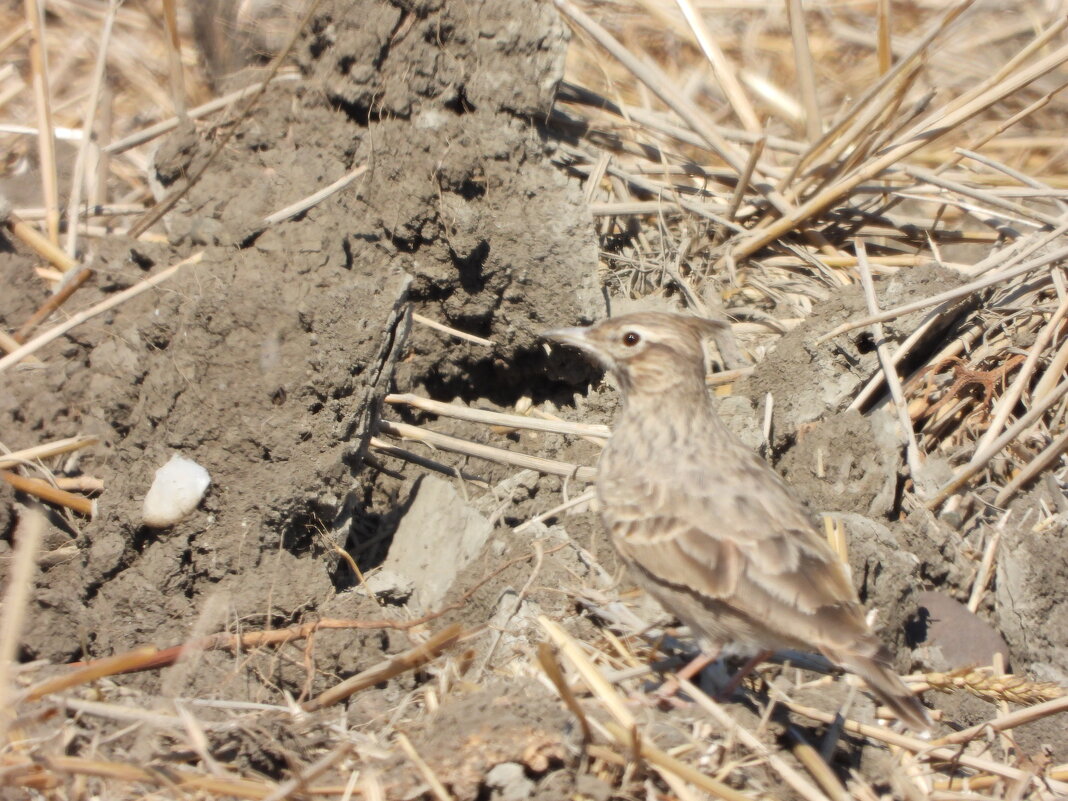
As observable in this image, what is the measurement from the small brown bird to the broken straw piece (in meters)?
1.49

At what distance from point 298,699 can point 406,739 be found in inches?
23.3

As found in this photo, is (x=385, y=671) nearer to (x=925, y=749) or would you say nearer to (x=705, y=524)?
(x=705, y=524)

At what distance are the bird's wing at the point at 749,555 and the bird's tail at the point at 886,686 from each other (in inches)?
2.7

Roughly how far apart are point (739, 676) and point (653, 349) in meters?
1.27

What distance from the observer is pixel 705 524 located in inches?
147

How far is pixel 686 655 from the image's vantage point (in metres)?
3.99

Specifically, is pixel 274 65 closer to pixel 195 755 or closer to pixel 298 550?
pixel 298 550

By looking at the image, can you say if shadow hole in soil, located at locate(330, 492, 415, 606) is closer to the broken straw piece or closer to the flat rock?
the flat rock

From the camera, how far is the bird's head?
13.5ft

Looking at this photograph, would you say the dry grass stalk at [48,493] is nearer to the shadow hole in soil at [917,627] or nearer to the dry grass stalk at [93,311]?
the dry grass stalk at [93,311]

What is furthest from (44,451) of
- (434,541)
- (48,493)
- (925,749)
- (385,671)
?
(925,749)

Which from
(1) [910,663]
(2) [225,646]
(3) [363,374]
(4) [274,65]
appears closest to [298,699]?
(2) [225,646]

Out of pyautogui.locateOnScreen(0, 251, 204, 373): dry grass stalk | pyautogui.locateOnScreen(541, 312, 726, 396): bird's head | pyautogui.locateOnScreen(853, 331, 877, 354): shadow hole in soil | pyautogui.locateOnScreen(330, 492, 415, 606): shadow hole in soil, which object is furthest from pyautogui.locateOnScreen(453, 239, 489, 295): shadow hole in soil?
pyautogui.locateOnScreen(853, 331, 877, 354): shadow hole in soil

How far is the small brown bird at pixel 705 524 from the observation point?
3369mm
